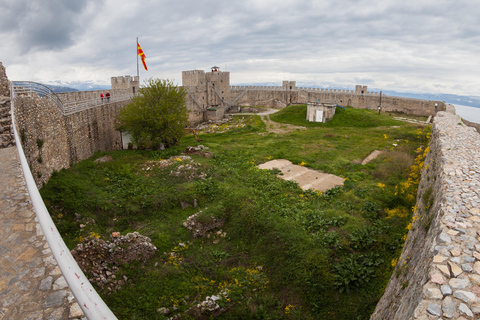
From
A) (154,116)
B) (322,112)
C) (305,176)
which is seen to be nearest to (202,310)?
(305,176)

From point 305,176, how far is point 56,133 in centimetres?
1278

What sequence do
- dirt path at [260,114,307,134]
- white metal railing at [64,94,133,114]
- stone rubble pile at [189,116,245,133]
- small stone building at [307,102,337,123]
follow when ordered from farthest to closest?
1. stone rubble pile at [189,116,245,133]
2. small stone building at [307,102,337,123]
3. dirt path at [260,114,307,134]
4. white metal railing at [64,94,133,114]

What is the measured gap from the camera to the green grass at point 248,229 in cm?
828

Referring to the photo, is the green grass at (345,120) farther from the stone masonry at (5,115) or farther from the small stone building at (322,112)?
the stone masonry at (5,115)

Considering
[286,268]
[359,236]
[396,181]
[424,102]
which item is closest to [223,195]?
[286,268]

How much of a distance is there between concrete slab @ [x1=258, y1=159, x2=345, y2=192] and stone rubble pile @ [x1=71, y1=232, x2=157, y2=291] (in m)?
8.11

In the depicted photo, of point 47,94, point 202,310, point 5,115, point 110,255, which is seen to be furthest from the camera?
point 47,94

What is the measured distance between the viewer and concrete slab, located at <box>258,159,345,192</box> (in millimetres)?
14758

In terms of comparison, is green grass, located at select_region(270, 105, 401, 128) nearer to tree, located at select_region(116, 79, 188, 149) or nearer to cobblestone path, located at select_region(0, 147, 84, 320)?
tree, located at select_region(116, 79, 188, 149)

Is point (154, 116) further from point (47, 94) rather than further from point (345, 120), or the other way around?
point (345, 120)

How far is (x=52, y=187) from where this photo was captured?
12.0 m

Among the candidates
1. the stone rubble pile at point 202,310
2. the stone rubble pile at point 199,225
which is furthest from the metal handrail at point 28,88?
the stone rubble pile at point 202,310

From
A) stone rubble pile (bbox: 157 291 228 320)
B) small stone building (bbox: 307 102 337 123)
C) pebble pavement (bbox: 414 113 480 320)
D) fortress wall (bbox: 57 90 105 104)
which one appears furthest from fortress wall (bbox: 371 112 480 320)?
small stone building (bbox: 307 102 337 123)

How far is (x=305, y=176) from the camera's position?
52.6 ft
